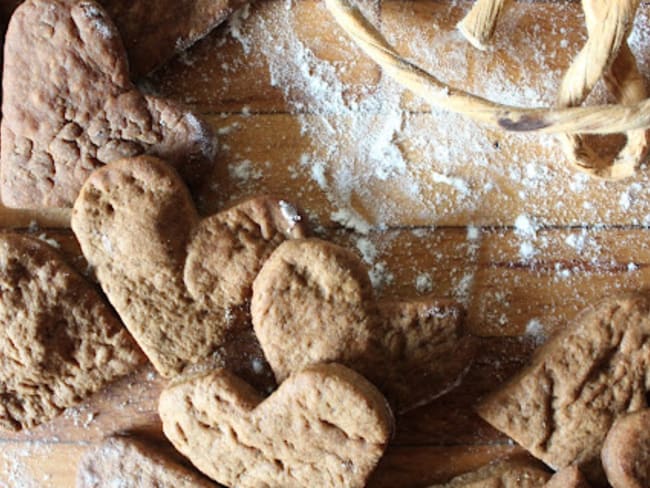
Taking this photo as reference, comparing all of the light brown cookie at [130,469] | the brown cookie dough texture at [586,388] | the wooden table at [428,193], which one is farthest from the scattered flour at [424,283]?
the light brown cookie at [130,469]

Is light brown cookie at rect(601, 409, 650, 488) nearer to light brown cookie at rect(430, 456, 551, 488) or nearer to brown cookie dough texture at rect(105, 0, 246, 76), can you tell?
light brown cookie at rect(430, 456, 551, 488)

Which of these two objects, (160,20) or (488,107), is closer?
(488,107)

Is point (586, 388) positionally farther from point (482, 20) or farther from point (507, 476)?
point (482, 20)

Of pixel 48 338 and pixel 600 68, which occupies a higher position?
pixel 600 68

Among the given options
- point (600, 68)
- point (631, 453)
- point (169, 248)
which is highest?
point (600, 68)

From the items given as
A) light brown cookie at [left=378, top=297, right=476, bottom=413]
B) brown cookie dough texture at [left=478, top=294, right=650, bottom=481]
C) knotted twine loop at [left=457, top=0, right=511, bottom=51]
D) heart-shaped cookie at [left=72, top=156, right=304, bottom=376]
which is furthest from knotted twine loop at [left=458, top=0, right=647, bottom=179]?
heart-shaped cookie at [left=72, top=156, right=304, bottom=376]

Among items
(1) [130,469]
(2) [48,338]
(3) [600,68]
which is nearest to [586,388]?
(3) [600,68]

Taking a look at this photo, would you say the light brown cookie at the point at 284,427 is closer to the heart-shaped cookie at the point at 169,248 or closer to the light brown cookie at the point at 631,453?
the heart-shaped cookie at the point at 169,248

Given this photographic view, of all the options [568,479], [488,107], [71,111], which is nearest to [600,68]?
[488,107]
